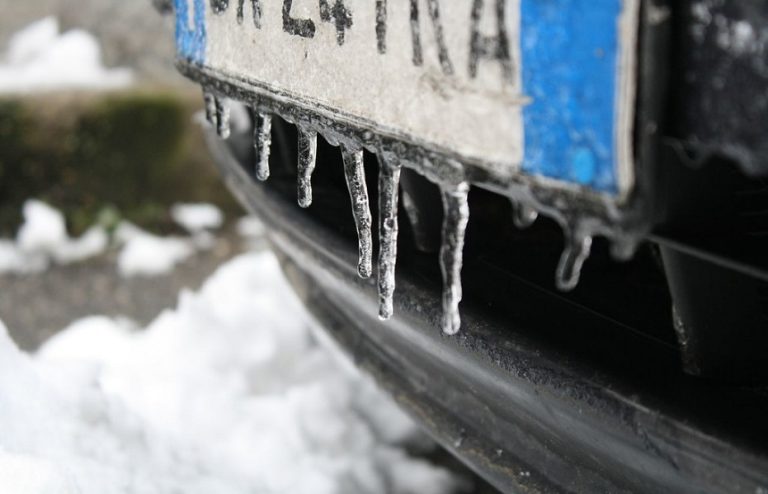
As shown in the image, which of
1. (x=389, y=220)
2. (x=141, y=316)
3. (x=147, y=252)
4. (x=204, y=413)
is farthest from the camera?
(x=147, y=252)

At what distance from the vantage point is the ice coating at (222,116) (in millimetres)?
1356

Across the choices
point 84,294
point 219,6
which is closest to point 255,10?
point 219,6

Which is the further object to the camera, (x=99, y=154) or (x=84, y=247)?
(x=99, y=154)

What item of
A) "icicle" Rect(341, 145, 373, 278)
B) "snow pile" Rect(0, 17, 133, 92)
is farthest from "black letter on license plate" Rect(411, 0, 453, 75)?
"snow pile" Rect(0, 17, 133, 92)

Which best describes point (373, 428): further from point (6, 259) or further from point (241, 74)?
point (6, 259)

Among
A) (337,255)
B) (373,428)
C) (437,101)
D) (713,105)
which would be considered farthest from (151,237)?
(713,105)

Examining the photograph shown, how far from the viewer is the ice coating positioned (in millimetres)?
1356

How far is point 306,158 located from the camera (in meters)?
1.14

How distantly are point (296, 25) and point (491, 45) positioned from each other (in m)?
0.38

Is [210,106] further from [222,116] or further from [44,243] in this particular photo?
[44,243]

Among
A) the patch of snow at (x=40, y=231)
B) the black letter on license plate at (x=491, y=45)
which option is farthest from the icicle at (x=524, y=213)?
the patch of snow at (x=40, y=231)

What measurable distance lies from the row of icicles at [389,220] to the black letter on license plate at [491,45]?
0.39 ft

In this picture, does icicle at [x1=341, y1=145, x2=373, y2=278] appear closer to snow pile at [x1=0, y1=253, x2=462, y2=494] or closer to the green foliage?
snow pile at [x1=0, y1=253, x2=462, y2=494]

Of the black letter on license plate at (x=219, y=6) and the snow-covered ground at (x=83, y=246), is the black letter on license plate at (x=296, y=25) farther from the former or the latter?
the snow-covered ground at (x=83, y=246)
